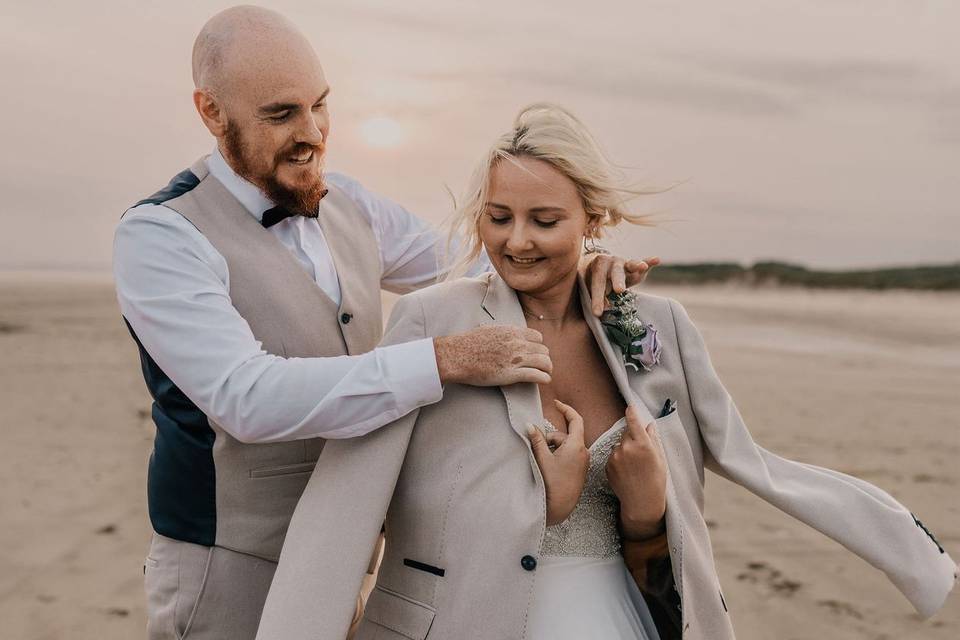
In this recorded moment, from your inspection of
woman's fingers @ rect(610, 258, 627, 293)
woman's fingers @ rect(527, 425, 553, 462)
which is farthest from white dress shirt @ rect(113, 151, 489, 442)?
woman's fingers @ rect(610, 258, 627, 293)

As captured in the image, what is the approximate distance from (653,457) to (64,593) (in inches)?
174

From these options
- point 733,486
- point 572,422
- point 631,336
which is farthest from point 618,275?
point 733,486

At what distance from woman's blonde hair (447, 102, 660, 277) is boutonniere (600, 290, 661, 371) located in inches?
9.6

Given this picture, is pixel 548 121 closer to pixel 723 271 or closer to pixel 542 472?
pixel 542 472

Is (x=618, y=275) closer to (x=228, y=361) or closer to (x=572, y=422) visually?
(x=572, y=422)

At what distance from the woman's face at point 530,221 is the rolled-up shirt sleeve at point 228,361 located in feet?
1.10

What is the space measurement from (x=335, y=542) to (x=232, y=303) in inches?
28.5

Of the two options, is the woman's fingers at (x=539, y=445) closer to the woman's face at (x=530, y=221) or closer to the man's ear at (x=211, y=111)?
the woman's face at (x=530, y=221)

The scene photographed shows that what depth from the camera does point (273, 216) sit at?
8.52ft

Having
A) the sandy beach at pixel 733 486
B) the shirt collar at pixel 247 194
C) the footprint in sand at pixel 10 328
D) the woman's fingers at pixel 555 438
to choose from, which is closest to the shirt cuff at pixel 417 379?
the woman's fingers at pixel 555 438

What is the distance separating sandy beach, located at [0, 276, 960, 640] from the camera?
527cm

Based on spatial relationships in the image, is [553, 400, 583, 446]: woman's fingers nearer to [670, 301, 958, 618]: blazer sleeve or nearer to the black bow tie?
[670, 301, 958, 618]: blazer sleeve

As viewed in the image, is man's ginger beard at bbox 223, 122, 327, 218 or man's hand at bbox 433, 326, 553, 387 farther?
man's ginger beard at bbox 223, 122, 327, 218

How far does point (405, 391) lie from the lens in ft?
6.98
